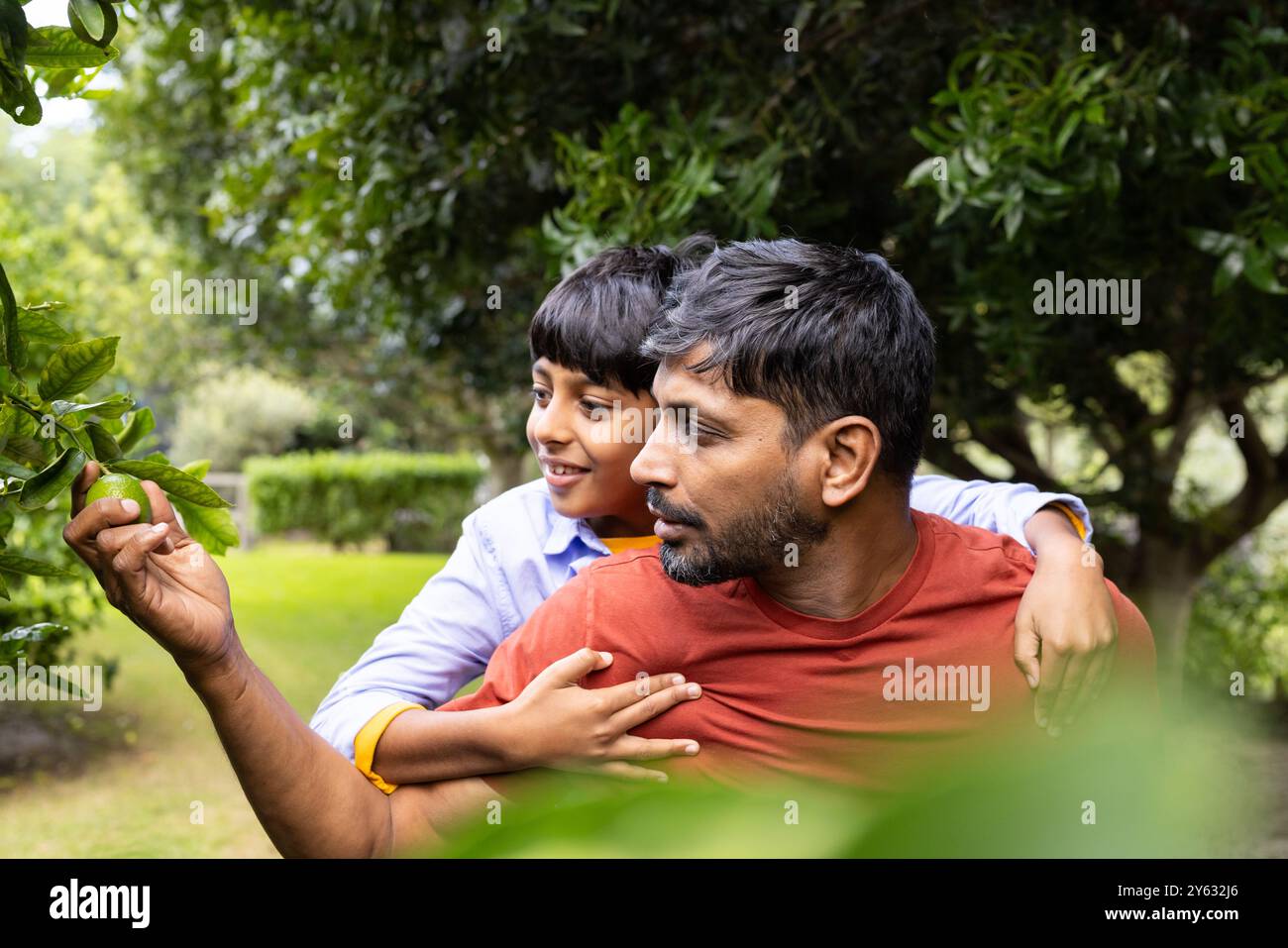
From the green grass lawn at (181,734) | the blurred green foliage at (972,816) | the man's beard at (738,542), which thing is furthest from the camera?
the green grass lawn at (181,734)

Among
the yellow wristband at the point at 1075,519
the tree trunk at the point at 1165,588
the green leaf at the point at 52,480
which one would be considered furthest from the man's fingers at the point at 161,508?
the tree trunk at the point at 1165,588

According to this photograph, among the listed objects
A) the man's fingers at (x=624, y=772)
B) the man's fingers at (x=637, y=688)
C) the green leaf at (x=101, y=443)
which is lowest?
the man's fingers at (x=624, y=772)

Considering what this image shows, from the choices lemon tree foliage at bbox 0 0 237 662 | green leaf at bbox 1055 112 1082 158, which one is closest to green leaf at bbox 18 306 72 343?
lemon tree foliage at bbox 0 0 237 662

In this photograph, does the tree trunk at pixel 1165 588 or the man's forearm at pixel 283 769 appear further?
the tree trunk at pixel 1165 588

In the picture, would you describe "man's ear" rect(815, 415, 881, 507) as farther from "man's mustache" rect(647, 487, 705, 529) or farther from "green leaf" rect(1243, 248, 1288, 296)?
"green leaf" rect(1243, 248, 1288, 296)

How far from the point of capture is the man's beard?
6.14 feet

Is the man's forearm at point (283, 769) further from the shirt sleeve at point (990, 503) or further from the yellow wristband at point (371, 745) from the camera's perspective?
the shirt sleeve at point (990, 503)

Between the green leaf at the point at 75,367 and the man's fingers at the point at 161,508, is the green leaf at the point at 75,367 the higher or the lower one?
the higher one

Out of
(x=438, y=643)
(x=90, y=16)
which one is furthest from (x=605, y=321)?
(x=90, y=16)

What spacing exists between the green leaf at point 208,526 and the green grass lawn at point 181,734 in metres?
3.26

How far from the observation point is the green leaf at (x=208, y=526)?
1.85 metres

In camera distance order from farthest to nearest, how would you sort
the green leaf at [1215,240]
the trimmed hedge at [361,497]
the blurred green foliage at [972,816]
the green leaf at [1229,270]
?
the trimmed hedge at [361,497]
the green leaf at [1215,240]
the green leaf at [1229,270]
the blurred green foliage at [972,816]

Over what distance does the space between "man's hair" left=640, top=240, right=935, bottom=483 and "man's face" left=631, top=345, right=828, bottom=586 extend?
3cm

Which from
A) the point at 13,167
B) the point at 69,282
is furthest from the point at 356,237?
the point at 13,167
